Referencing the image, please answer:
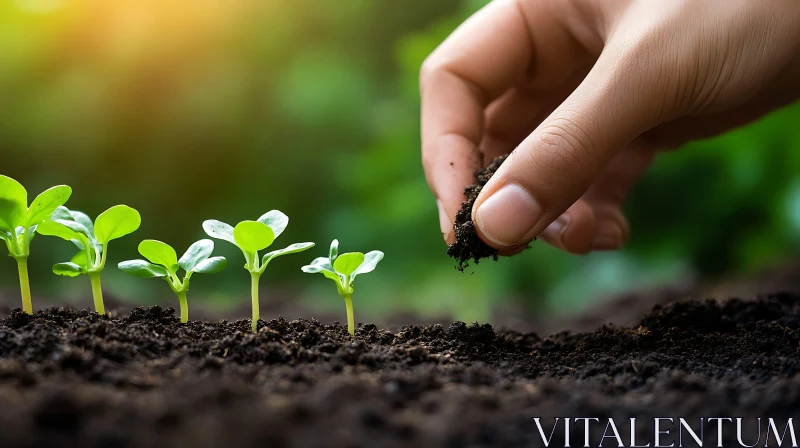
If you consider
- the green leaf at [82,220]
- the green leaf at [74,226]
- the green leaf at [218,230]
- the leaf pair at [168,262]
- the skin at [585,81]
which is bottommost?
the leaf pair at [168,262]

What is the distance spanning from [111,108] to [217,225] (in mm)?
2167

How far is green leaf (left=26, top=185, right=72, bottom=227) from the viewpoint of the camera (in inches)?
39.9

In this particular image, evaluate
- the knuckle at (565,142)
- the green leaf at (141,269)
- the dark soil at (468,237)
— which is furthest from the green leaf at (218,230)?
the knuckle at (565,142)

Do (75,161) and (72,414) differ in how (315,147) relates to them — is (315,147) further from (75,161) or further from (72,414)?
(72,414)

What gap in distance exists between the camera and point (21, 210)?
3.31 ft

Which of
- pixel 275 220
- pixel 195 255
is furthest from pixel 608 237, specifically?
pixel 195 255

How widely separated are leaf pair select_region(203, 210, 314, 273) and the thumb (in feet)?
1.12

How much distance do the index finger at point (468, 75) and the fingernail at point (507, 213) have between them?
377mm

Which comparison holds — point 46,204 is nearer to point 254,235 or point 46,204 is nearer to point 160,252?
point 160,252

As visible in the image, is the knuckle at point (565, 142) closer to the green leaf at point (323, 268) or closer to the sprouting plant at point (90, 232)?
the green leaf at point (323, 268)

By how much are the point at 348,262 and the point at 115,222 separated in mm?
407

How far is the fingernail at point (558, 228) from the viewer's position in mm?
1725

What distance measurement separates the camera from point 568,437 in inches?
26.5

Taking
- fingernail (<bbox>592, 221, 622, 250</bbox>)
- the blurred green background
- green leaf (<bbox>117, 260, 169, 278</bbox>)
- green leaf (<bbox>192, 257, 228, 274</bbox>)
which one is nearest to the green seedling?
green leaf (<bbox>192, 257, 228, 274</bbox>)
